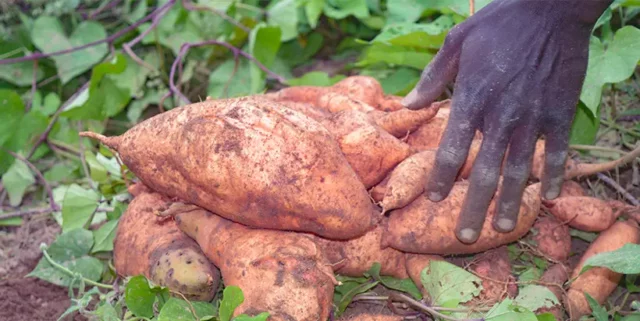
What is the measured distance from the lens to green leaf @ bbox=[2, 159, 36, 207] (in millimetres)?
2104

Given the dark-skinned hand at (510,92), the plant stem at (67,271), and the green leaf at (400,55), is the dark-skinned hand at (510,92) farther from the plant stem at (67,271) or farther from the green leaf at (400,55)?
the plant stem at (67,271)

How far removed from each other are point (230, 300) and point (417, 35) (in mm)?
972

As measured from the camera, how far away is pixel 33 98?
93.4 inches

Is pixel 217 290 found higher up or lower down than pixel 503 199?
lower down

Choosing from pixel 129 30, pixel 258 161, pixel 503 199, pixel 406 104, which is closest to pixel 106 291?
pixel 258 161

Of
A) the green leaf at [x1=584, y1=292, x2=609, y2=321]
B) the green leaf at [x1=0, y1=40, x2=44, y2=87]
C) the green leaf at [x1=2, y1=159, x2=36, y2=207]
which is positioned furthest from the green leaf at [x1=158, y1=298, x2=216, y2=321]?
the green leaf at [x1=0, y1=40, x2=44, y2=87]

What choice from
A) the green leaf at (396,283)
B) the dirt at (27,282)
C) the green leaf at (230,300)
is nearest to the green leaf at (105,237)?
the dirt at (27,282)

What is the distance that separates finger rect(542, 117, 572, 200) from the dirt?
109 centimetres

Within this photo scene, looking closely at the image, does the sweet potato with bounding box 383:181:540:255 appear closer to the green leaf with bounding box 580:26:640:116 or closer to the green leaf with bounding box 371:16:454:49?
the green leaf with bounding box 580:26:640:116

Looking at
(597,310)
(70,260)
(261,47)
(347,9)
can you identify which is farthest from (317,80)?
(597,310)

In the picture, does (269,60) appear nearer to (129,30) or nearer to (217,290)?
(129,30)

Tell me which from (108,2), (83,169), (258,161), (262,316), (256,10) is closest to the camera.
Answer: (262,316)

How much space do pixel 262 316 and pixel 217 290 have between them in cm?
28

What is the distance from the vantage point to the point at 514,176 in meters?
1.28
